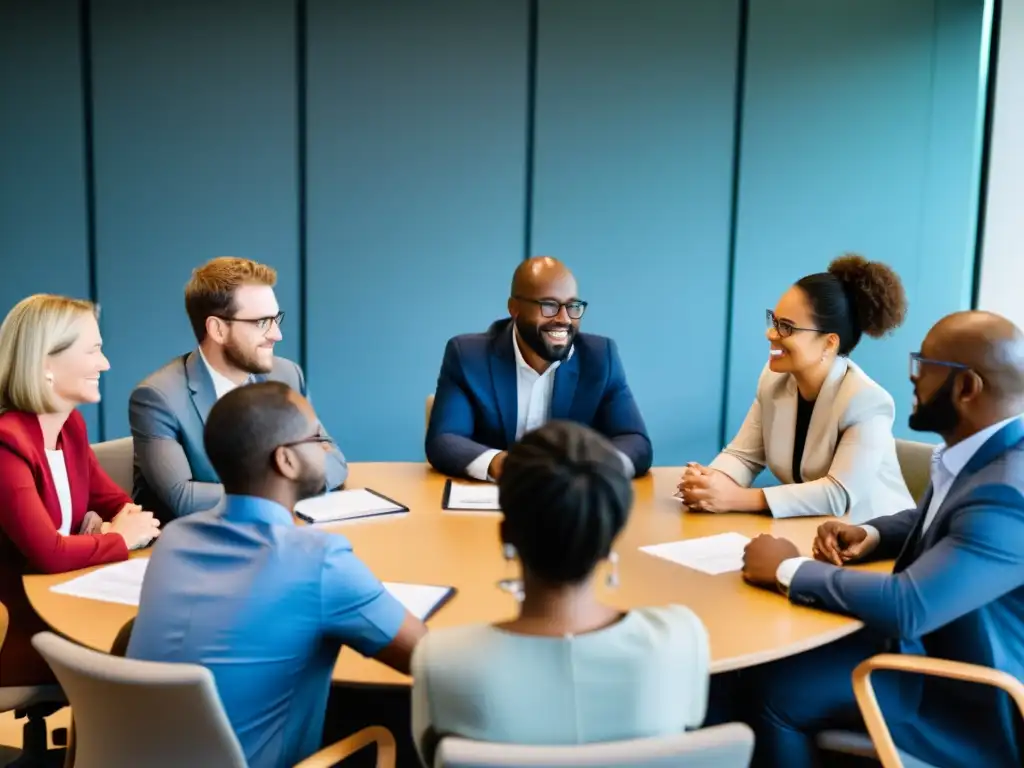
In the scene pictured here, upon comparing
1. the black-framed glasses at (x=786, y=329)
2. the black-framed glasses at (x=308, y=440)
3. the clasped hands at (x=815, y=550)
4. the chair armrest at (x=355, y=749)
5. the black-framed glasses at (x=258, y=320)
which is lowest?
the chair armrest at (x=355, y=749)

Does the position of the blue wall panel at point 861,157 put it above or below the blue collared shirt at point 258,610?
above

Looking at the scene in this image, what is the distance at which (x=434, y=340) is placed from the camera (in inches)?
182

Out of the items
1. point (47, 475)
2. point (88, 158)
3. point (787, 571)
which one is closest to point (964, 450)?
point (787, 571)

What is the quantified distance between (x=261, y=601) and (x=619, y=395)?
185 cm

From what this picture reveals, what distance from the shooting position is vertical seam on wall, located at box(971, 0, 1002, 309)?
450 centimetres

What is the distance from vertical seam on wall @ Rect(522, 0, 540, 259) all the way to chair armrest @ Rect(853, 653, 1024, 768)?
124 inches

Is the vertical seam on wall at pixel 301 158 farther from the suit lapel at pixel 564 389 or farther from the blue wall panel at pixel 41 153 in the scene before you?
the suit lapel at pixel 564 389

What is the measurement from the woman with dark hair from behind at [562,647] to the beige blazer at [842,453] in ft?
4.42

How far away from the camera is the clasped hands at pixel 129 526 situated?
219 centimetres

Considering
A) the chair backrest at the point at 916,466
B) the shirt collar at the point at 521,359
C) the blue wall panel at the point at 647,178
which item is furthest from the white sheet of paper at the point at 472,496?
the blue wall panel at the point at 647,178

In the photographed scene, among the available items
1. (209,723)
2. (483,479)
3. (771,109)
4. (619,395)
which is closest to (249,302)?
(483,479)

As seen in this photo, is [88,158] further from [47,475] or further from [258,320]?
[47,475]

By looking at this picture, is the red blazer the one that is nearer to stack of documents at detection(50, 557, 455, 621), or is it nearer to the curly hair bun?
stack of documents at detection(50, 557, 455, 621)

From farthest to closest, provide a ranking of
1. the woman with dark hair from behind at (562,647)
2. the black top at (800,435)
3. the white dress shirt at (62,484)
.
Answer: the black top at (800,435) → the white dress shirt at (62,484) → the woman with dark hair from behind at (562,647)
